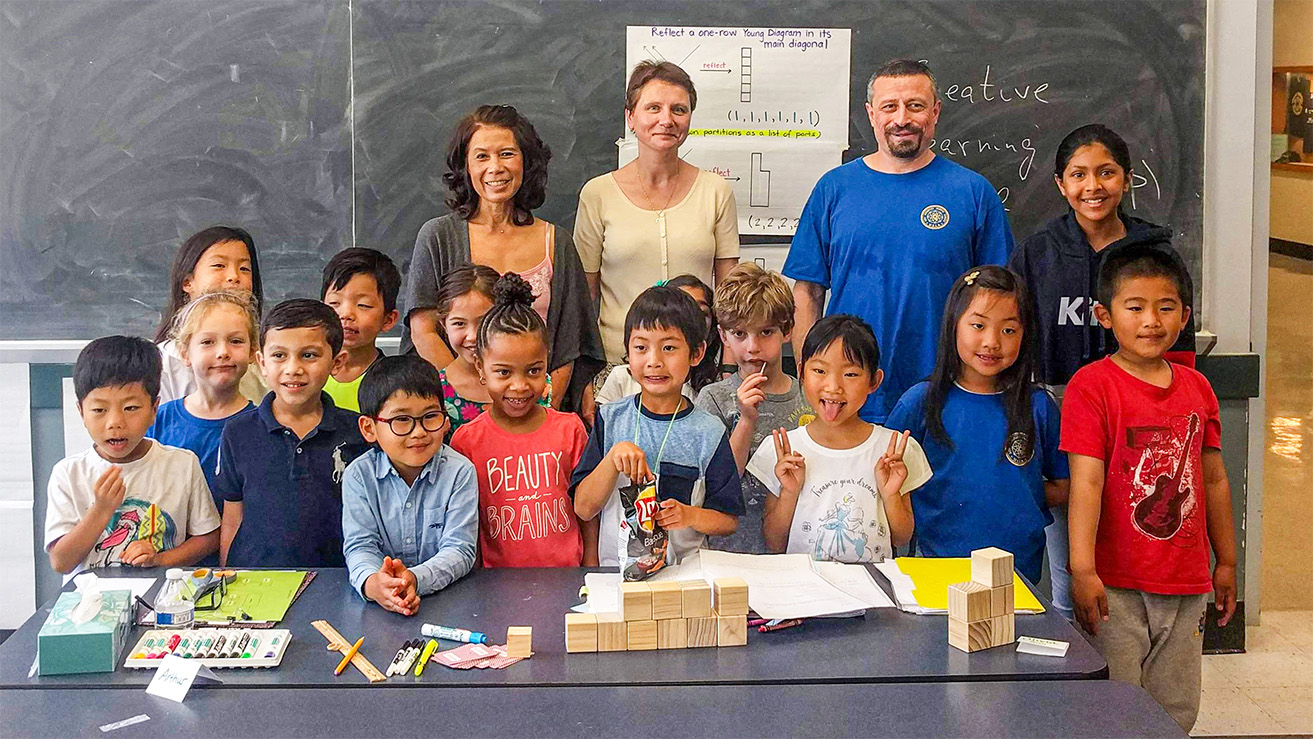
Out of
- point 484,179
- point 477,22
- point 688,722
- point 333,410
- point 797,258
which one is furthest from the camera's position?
point 477,22

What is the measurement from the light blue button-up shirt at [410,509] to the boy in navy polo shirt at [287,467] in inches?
6.2

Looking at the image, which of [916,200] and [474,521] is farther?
[916,200]

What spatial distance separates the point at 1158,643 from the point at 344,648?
1.79 metres

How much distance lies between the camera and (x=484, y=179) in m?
3.18

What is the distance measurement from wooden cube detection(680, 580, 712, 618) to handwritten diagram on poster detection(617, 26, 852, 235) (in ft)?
6.66

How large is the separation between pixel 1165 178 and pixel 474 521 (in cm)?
259

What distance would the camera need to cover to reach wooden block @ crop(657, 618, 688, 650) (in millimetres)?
2029

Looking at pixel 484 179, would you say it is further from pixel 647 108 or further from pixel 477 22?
pixel 477 22

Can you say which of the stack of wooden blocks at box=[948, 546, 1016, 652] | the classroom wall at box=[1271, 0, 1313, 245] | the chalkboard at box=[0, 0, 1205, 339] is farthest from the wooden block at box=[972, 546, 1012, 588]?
the classroom wall at box=[1271, 0, 1313, 245]

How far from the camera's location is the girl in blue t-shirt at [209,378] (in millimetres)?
2793

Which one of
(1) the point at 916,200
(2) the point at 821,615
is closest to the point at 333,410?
(2) the point at 821,615

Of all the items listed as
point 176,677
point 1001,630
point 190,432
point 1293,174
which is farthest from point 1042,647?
point 1293,174

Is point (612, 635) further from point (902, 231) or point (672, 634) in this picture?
point (902, 231)

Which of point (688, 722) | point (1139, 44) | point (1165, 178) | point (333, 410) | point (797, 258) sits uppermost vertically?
point (1139, 44)
